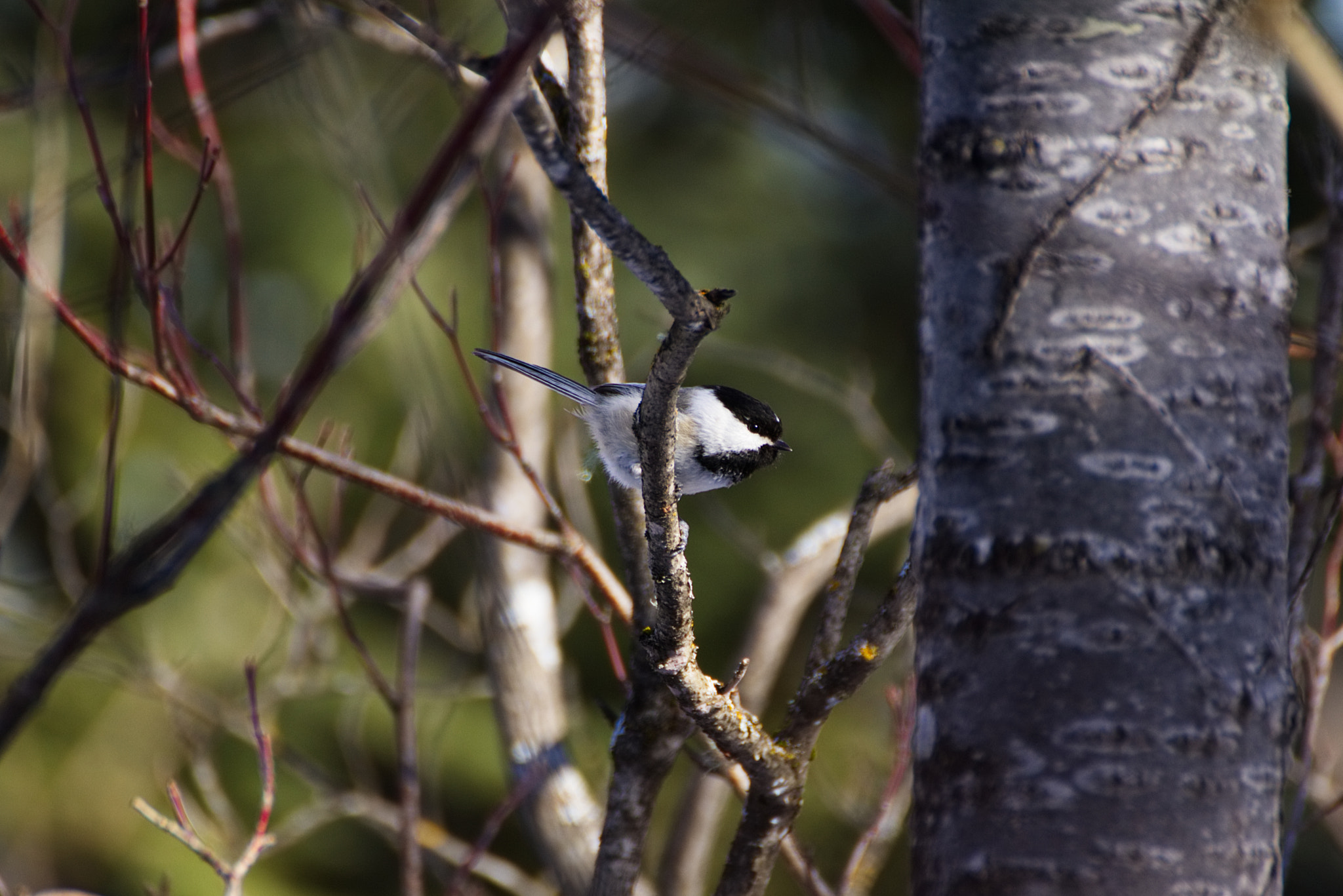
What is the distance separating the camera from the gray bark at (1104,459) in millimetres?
916

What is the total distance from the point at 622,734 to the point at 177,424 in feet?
12.3

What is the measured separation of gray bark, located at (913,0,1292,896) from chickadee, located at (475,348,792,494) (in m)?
1.44

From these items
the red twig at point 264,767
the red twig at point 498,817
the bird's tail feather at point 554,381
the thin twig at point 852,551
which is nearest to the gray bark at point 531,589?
the red twig at point 498,817

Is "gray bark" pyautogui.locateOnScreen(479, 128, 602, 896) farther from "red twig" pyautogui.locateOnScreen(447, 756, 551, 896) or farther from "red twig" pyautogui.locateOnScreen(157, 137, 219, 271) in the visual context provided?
"red twig" pyautogui.locateOnScreen(157, 137, 219, 271)

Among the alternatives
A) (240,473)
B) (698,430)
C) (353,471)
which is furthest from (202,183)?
(698,430)

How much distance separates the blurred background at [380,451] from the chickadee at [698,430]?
0.74 m

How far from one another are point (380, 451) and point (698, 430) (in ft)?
8.69

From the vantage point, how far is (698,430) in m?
2.78

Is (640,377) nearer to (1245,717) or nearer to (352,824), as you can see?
(352,824)

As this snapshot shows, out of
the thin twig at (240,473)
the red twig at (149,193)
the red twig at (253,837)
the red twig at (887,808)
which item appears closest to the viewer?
the thin twig at (240,473)

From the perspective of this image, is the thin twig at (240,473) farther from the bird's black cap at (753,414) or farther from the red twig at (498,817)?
the bird's black cap at (753,414)

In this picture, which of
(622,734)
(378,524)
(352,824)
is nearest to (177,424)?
(378,524)

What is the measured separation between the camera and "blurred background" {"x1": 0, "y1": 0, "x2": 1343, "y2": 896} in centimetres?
395

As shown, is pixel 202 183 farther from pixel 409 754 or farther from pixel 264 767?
pixel 409 754
